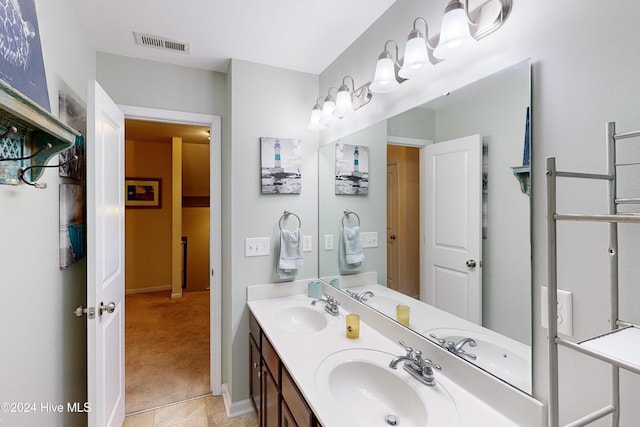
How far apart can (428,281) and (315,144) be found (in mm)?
1371

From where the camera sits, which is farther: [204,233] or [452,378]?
[204,233]

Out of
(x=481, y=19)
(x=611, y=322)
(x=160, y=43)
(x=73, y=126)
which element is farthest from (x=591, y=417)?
(x=160, y=43)

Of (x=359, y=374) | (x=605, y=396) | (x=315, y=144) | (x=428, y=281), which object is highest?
(x=315, y=144)

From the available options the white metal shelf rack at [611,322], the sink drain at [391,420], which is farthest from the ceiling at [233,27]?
the sink drain at [391,420]

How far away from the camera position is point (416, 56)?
4.05 ft

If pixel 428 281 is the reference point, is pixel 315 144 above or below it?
above

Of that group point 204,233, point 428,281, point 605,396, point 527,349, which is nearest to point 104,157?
point 428,281

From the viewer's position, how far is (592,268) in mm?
767

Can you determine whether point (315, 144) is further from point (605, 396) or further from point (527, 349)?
point (605, 396)

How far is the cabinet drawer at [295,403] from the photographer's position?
3.38 ft

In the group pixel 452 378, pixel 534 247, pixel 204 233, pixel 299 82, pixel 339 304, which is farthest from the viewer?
pixel 204 233

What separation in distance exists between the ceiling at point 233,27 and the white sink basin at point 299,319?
67.2 inches

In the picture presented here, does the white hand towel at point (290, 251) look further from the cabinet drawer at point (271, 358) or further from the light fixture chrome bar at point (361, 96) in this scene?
the light fixture chrome bar at point (361, 96)

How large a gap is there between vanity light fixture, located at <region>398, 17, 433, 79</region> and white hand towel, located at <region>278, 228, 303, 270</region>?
1280 millimetres
